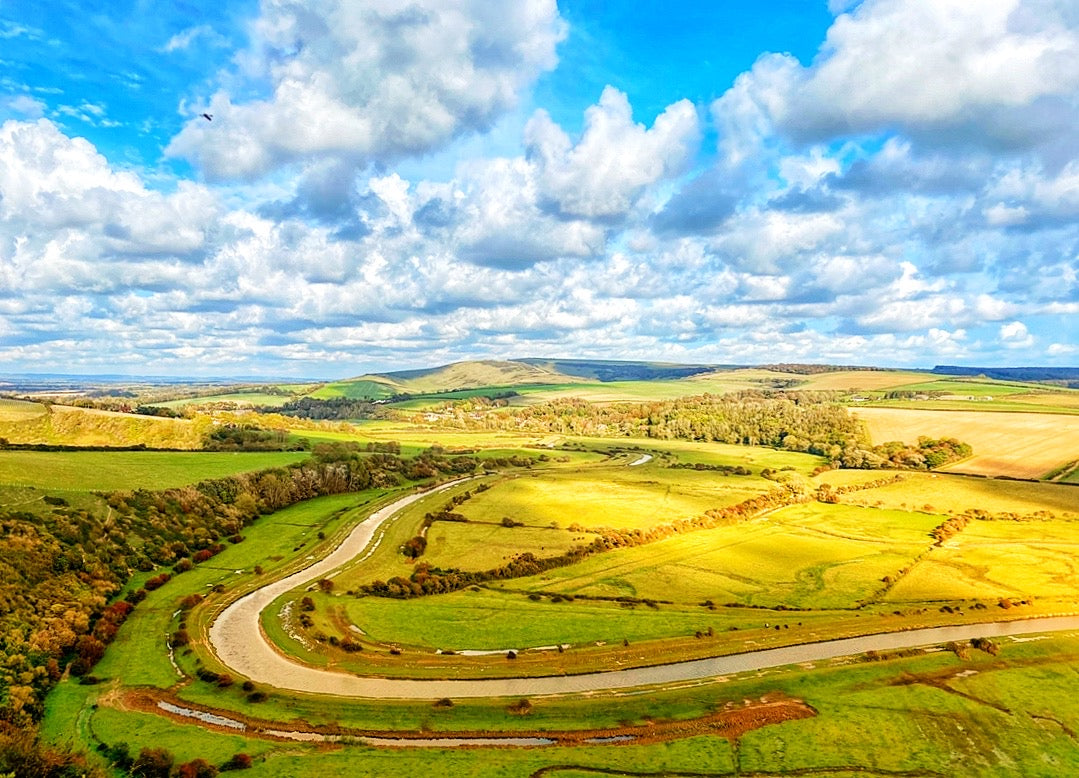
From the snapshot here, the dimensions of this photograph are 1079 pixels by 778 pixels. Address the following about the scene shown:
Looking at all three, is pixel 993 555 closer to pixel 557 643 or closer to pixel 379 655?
pixel 557 643

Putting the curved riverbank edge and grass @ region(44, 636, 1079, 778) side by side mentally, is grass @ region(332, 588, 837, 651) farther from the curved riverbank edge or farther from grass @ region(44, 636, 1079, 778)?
grass @ region(44, 636, 1079, 778)

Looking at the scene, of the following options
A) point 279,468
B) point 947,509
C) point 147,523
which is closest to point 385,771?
point 147,523

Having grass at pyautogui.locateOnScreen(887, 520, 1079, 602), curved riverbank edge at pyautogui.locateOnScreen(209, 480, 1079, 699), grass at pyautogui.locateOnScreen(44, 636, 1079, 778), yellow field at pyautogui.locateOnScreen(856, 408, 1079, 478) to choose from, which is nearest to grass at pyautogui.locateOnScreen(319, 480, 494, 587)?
curved riverbank edge at pyautogui.locateOnScreen(209, 480, 1079, 699)

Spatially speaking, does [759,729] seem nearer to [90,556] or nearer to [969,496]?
[90,556]

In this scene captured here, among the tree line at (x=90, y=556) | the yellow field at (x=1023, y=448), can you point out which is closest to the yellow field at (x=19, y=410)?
the tree line at (x=90, y=556)

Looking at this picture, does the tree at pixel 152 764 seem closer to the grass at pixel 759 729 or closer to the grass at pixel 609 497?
the grass at pixel 759 729

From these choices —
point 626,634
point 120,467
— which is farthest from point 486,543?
point 120,467

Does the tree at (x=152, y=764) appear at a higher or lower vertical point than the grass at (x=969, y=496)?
higher
